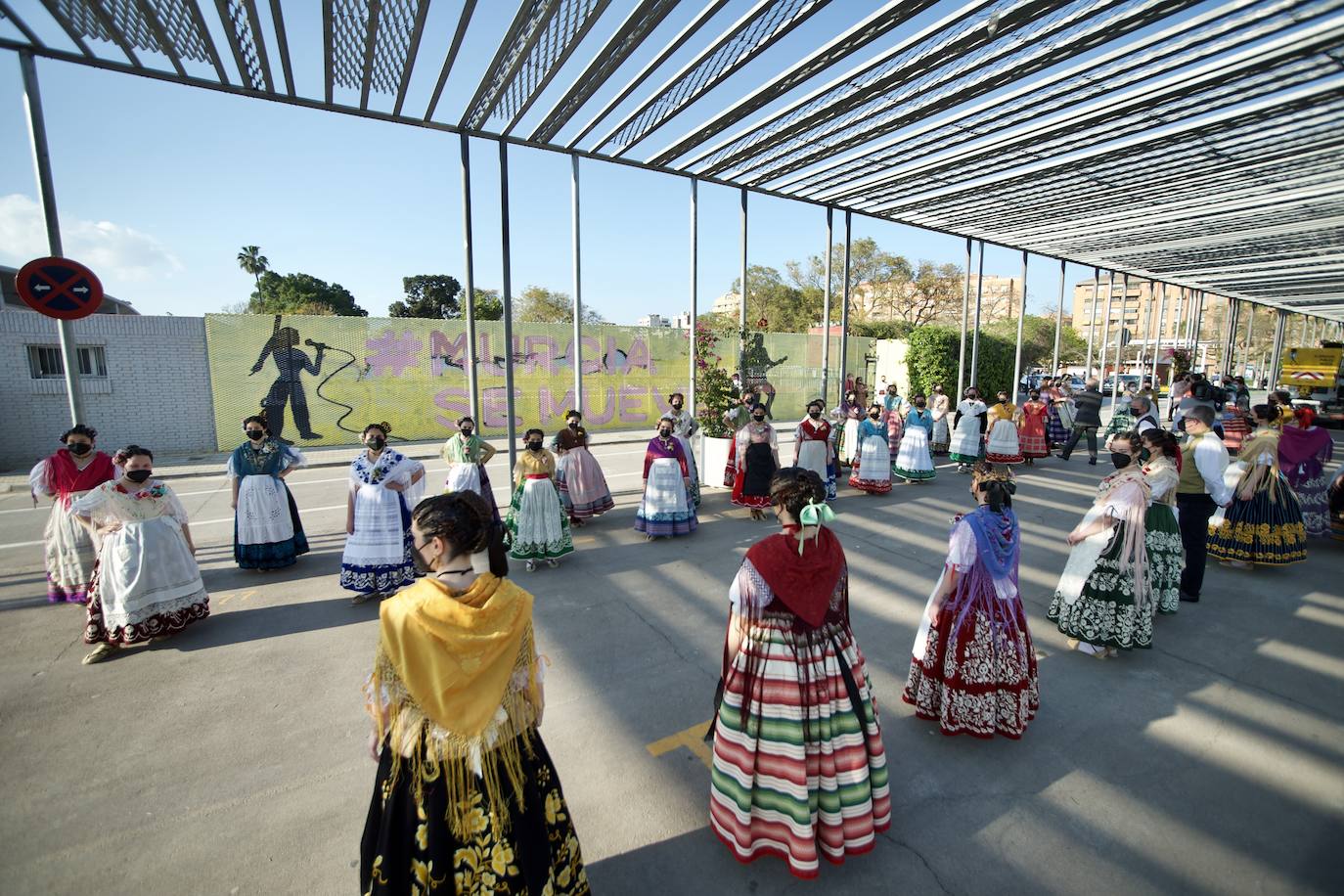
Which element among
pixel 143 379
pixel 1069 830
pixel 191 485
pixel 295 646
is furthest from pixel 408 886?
pixel 143 379

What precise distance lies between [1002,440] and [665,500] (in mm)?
8078

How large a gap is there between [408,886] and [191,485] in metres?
11.8

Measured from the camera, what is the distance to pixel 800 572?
8.22 feet

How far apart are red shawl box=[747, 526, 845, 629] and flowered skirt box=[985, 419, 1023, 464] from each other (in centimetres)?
1092

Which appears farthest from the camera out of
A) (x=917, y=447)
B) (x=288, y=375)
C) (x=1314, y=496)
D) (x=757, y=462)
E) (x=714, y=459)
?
(x=288, y=375)

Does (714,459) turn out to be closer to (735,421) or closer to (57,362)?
(735,421)

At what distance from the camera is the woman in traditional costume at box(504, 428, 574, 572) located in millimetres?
6422

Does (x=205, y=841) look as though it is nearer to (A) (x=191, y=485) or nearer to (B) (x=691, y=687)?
(B) (x=691, y=687)

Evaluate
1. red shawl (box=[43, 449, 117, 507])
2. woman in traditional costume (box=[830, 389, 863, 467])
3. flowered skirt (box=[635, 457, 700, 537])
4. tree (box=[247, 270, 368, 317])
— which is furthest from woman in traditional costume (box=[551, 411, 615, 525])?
tree (box=[247, 270, 368, 317])

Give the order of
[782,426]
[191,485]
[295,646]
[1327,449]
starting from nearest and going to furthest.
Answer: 1. [295,646]
2. [1327,449]
3. [191,485]
4. [782,426]

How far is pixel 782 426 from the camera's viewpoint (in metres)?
19.4

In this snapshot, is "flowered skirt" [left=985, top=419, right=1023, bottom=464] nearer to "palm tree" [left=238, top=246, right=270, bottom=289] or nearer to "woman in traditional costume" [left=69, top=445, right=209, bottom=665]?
"woman in traditional costume" [left=69, top=445, right=209, bottom=665]

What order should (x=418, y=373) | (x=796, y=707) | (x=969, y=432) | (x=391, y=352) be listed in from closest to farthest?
(x=796, y=707) < (x=969, y=432) < (x=391, y=352) < (x=418, y=373)

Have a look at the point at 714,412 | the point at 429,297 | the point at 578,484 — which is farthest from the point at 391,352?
the point at 429,297
